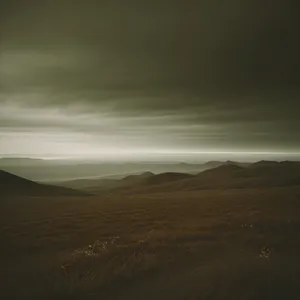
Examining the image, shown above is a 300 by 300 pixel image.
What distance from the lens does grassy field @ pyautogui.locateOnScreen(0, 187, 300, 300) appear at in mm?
2691

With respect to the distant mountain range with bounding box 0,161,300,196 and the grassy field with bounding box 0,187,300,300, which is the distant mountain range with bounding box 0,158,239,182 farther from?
the grassy field with bounding box 0,187,300,300

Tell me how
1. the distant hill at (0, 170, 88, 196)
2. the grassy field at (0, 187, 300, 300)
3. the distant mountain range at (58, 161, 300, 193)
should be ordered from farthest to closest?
the distant mountain range at (58, 161, 300, 193), the distant hill at (0, 170, 88, 196), the grassy field at (0, 187, 300, 300)

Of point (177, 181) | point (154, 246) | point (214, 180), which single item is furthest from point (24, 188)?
point (214, 180)

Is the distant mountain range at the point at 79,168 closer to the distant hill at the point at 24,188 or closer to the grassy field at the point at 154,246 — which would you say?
the distant hill at the point at 24,188

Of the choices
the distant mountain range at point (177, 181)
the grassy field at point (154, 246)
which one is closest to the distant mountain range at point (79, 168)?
the distant mountain range at point (177, 181)

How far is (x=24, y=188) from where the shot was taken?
3318mm

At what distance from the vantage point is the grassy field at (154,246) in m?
2.69

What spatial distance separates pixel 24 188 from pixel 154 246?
1.49 meters

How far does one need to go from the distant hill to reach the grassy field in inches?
3.6

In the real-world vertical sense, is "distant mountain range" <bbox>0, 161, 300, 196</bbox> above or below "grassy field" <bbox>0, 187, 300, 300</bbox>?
above

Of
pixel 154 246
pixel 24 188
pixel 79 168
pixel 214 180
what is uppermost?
pixel 79 168

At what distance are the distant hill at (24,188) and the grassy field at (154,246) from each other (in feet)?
0.30

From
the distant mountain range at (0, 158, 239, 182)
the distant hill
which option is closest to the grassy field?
the distant hill

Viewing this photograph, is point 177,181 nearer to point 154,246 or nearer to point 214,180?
point 214,180
